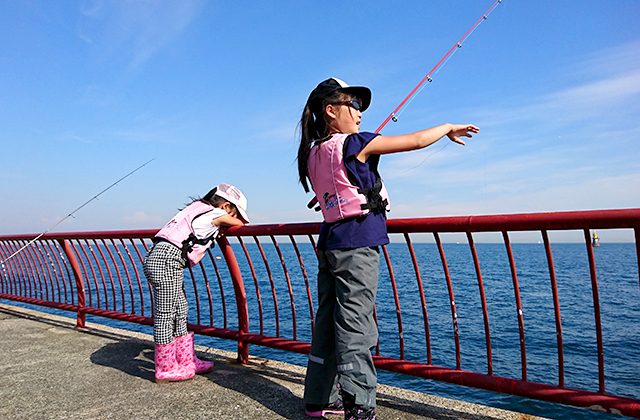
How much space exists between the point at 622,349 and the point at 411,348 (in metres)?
A: 8.02

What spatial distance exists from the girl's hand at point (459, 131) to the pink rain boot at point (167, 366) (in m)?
2.60

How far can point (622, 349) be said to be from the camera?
50.1ft

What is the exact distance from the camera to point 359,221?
7.84ft

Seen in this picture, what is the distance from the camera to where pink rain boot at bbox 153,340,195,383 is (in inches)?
132

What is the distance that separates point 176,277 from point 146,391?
860 mm

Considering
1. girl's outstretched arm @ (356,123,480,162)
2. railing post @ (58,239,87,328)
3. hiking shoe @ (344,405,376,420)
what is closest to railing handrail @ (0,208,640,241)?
girl's outstretched arm @ (356,123,480,162)

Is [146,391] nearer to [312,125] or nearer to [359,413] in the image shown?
[359,413]

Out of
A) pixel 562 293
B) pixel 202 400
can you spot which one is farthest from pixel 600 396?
pixel 562 293

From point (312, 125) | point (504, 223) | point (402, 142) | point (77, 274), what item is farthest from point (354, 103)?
point (77, 274)

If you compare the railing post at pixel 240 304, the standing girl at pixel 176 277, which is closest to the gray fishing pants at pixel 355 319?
the standing girl at pixel 176 277

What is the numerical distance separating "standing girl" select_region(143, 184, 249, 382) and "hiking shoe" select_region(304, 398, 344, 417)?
3.95 feet

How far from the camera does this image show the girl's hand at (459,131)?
2432 millimetres

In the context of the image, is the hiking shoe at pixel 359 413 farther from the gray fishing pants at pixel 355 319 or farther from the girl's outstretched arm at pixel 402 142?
the girl's outstretched arm at pixel 402 142

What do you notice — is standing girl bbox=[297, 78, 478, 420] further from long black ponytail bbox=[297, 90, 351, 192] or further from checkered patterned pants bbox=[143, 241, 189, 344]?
checkered patterned pants bbox=[143, 241, 189, 344]
